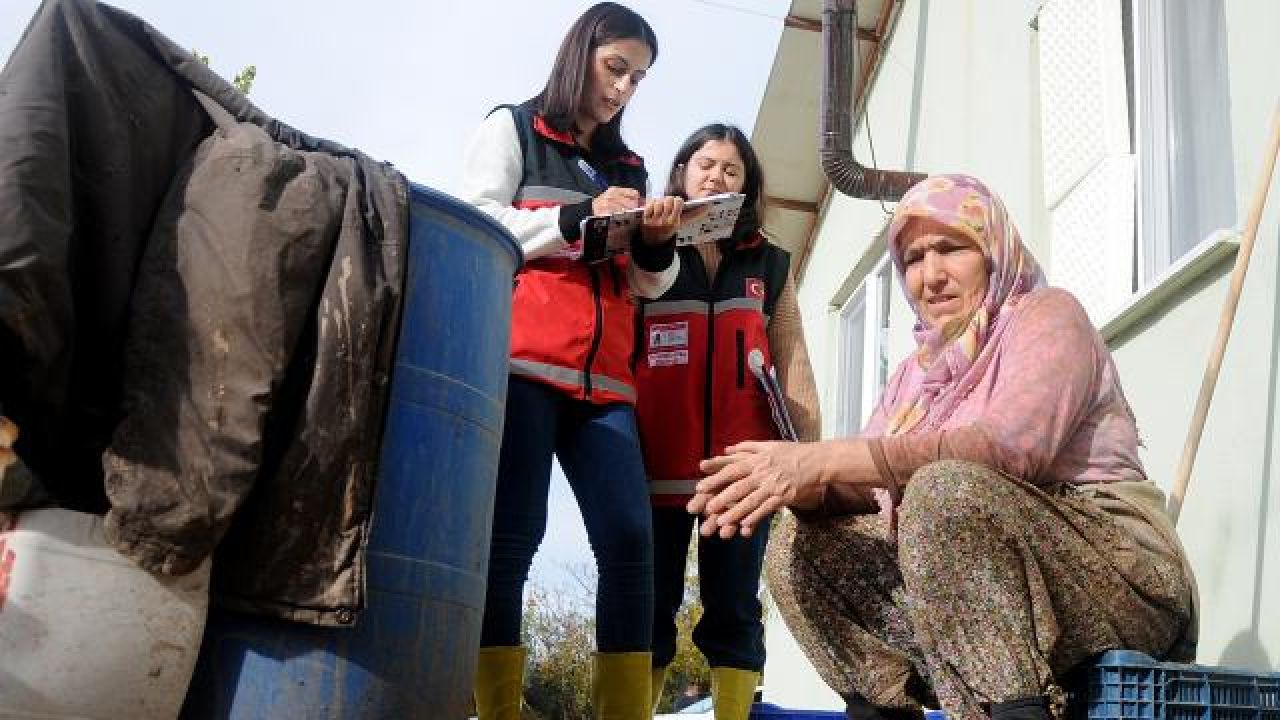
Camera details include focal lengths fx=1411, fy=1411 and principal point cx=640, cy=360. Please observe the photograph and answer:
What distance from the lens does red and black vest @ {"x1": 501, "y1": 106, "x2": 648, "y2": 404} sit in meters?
3.02

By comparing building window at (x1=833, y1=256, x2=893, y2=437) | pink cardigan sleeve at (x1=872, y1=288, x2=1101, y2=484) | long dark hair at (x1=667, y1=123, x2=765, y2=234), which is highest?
building window at (x1=833, y1=256, x2=893, y2=437)

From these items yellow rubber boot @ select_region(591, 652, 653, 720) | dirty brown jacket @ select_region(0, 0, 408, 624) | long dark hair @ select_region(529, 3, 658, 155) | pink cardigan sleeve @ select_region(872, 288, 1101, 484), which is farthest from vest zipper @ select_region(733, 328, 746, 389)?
dirty brown jacket @ select_region(0, 0, 408, 624)

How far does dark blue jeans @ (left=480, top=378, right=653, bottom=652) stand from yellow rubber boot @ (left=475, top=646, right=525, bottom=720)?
0.03 m

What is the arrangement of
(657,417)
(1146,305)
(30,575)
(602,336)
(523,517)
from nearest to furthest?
(30,575) < (523,517) < (602,336) < (657,417) < (1146,305)

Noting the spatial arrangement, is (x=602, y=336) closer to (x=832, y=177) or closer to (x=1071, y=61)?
(x=1071, y=61)

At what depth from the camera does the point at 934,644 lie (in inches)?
87.9

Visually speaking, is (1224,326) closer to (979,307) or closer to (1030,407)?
(979,307)

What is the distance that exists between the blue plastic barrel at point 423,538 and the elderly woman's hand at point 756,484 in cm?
39

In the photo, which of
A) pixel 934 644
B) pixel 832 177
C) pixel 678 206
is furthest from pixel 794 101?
pixel 934 644

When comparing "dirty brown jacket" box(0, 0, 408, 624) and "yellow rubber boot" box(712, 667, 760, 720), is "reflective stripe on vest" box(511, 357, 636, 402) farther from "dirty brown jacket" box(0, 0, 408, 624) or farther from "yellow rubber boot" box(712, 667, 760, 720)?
"dirty brown jacket" box(0, 0, 408, 624)

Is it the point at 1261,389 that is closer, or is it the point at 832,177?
the point at 1261,389

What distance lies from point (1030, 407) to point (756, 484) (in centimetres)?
47

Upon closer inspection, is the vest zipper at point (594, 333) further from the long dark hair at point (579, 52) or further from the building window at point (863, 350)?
the building window at point (863, 350)

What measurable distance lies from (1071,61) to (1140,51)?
0.36 metres
